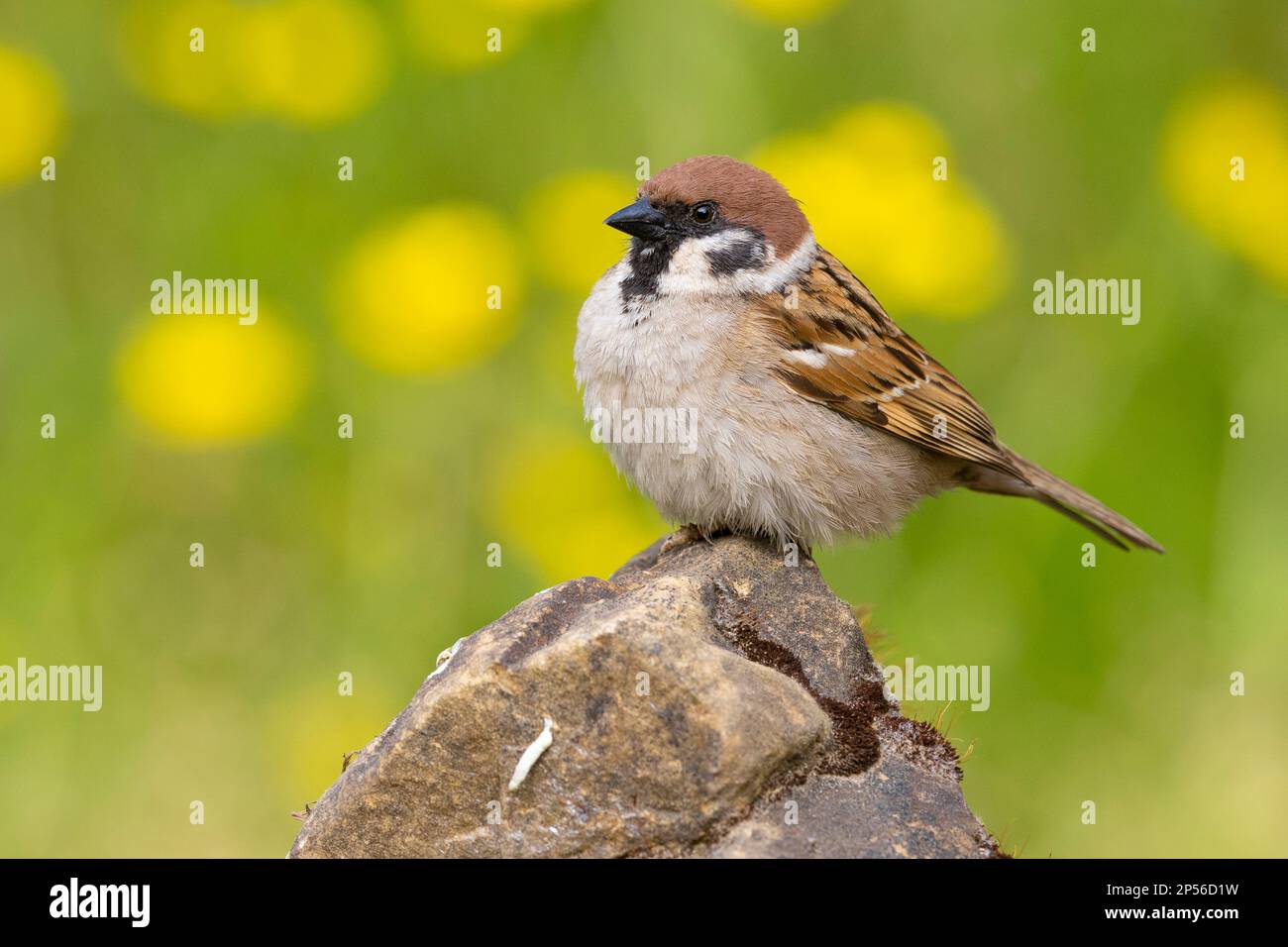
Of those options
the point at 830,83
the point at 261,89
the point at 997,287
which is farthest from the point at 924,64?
the point at 261,89

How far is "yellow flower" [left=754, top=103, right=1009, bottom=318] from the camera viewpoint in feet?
20.4

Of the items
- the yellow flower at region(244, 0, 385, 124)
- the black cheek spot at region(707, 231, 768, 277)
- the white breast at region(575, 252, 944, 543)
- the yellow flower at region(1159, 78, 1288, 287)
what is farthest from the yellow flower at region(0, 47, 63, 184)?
the yellow flower at region(1159, 78, 1288, 287)

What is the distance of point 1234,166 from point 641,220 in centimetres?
338

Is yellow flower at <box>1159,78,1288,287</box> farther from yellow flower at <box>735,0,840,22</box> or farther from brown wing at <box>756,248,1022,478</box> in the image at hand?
brown wing at <box>756,248,1022,478</box>

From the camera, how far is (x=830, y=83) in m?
7.14

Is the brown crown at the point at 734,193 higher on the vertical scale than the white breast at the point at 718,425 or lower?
higher

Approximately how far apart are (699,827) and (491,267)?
397cm

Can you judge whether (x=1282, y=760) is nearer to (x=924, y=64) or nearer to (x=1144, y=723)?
(x=1144, y=723)

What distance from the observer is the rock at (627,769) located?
3.18m

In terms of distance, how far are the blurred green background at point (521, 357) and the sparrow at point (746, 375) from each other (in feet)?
3.61

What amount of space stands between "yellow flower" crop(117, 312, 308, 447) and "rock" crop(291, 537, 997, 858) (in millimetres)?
3236
